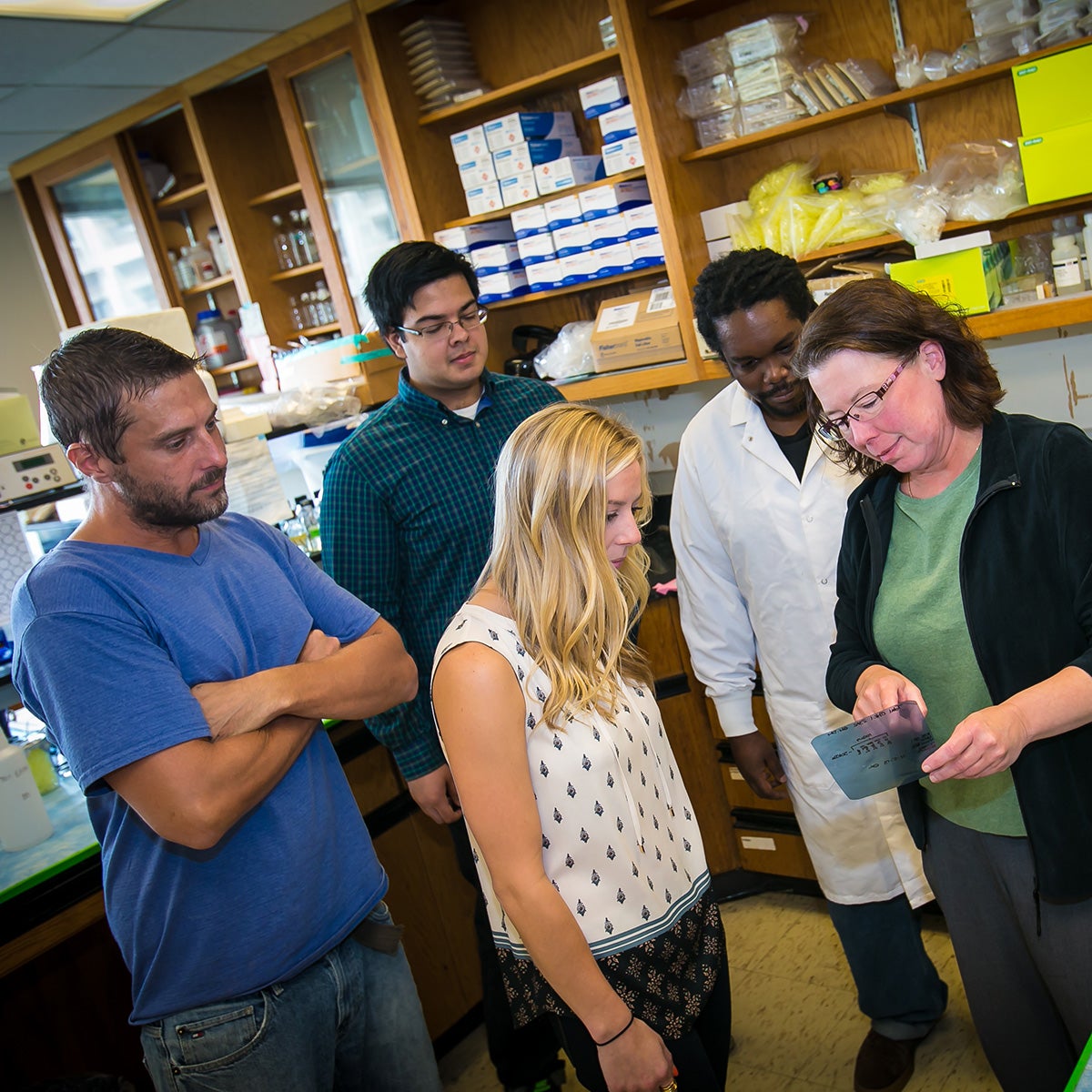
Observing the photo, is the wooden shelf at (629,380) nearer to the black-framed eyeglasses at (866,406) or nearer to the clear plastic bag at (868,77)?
the clear plastic bag at (868,77)

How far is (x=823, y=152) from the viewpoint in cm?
302

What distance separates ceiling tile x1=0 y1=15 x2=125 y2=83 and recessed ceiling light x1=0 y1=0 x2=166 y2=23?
0.02 metres

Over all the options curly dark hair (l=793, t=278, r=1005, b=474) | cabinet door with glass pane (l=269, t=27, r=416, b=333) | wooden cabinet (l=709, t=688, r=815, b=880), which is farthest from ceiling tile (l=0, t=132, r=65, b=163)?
curly dark hair (l=793, t=278, r=1005, b=474)

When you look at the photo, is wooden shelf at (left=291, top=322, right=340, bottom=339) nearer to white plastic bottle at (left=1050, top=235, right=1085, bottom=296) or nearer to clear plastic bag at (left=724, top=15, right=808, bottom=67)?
clear plastic bag at (left=724, top=15, right=808, bottom=67)

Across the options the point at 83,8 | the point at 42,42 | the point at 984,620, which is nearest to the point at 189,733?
the point at 984,620

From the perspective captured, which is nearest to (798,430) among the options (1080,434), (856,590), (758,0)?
(856,590)

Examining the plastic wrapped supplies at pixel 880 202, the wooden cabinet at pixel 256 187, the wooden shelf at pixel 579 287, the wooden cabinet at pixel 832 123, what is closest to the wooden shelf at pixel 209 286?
the wooden cabinet at pixel 256 187

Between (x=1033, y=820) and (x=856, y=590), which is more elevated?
(x=856, y=590)

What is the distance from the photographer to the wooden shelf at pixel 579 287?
10.6ft

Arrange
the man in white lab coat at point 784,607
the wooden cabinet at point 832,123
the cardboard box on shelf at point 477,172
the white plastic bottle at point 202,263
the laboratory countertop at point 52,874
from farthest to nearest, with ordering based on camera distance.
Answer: the white plastic bottle at point 202,263
the cardboard box on shelf at point 477,172
the wooden cabinet at point 832,123
the man in white lab coat at point 784,607
the laboratory countertop at point 52,874

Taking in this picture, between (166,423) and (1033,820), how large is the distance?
1276 mm

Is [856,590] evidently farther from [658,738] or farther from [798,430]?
[798,430]

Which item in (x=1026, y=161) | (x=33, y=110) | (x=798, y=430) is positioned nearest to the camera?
(x=798, y=430)

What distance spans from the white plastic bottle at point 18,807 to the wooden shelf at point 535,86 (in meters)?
2.45
